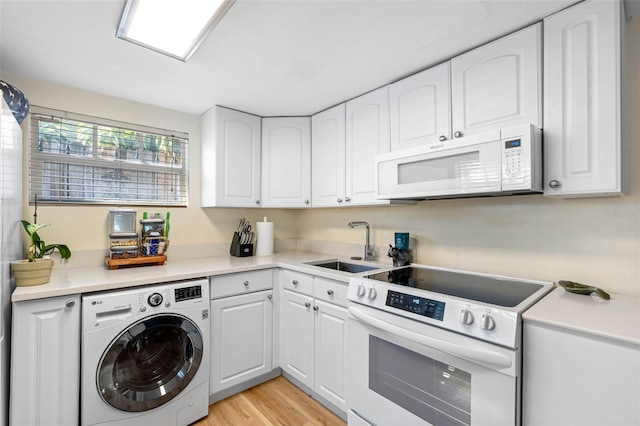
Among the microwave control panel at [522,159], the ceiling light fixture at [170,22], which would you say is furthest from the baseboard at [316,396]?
the ceiling light fixture at [170,22]

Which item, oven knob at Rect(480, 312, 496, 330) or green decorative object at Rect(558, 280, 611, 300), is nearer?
oven knob at Rect(480, 312, 496, 330)

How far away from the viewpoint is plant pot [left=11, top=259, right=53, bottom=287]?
4.89 ft

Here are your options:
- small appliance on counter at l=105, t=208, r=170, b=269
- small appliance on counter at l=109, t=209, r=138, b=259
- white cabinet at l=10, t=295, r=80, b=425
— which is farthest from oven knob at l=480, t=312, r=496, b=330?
small appliance on counter at l=109, t=209, r=138, b=259

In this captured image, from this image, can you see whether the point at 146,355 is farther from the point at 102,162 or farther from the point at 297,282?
the point at 102,162

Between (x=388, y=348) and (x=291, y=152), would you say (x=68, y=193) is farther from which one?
(x=388, y=348)

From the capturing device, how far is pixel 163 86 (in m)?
2.04

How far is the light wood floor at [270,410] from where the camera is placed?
184 cm

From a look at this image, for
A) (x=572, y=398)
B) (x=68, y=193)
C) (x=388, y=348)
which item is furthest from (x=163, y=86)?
(x=572, y=398)

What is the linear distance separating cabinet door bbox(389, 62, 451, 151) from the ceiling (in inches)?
3.3

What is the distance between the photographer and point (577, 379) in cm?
99

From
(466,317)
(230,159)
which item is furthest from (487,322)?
(230,159)

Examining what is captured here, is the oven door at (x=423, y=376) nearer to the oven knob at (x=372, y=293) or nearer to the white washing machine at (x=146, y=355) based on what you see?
the oven knob at (x=372, y=293)

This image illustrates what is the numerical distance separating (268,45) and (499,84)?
121cm

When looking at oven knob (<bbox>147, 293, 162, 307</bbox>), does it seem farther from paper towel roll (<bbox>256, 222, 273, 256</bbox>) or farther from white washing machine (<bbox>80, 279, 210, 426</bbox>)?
paper towel roll (<bbox>256, 222, 273, 256</bbox>)
